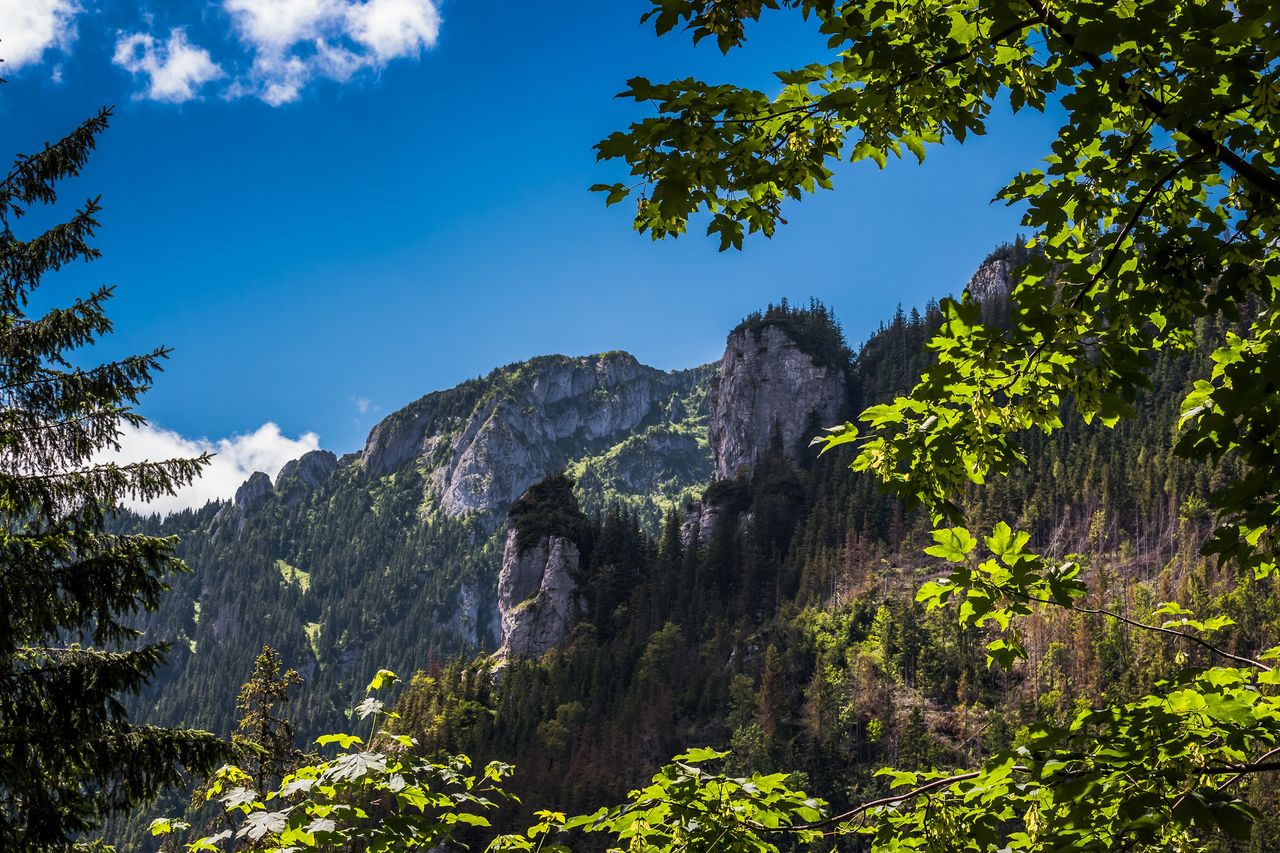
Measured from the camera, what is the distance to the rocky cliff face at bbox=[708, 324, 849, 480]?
162250mm

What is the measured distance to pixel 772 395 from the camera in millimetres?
164875

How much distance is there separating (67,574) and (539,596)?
402 feet

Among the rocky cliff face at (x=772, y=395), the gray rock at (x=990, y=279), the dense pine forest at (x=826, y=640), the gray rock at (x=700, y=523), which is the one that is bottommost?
the dense pine forest at (x=826, y=640)

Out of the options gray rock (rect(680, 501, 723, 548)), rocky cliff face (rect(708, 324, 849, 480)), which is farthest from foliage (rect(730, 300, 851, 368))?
gray rock (rect(680, 501, 723, 548))

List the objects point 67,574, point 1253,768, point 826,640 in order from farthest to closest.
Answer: point 826,640, point 67,574, point 1253,768

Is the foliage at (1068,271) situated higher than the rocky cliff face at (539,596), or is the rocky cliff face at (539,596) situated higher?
the rocky cliff face at (539,596)

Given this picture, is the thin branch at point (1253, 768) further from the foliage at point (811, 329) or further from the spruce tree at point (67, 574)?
the foliage at point (811, 329)

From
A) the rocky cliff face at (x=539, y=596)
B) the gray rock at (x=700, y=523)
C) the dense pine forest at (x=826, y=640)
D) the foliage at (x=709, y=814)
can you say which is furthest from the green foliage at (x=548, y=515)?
the foliage at (x=709, y=814)

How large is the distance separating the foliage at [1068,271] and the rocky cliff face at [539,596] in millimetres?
125481

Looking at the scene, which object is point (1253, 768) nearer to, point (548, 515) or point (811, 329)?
point (548, 515)

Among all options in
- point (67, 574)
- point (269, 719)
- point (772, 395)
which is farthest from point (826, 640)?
point (67, 574)

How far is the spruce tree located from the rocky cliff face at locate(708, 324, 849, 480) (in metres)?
150

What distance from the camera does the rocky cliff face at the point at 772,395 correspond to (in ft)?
532

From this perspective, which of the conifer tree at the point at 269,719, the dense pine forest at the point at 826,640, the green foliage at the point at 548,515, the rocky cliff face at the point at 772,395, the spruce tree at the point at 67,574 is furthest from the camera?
the rocky cliff face at the point at 772,395
